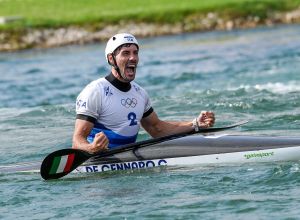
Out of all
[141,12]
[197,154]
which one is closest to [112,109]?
[197,154]

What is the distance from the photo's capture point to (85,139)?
35.4ft

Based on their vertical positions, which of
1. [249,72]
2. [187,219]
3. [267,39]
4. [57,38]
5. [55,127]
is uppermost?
[57,38]

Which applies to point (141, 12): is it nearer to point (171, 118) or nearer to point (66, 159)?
point (171, 118)

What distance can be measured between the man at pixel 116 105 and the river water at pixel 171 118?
1.75 ft

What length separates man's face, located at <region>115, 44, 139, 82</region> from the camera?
35.9ft

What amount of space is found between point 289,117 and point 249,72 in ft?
30.9

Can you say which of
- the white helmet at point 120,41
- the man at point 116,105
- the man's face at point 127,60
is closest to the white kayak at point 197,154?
the man at point 116,105

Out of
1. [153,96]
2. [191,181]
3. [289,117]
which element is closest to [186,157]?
[191,181]

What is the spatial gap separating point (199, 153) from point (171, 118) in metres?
5.74

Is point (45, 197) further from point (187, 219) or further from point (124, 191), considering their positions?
point (187, 219)

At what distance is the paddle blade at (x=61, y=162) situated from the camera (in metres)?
10.8

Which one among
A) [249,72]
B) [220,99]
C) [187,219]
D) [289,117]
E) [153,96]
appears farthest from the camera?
[249,72]

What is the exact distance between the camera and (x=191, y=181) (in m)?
10.5

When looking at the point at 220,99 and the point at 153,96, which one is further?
the point at 153,96
